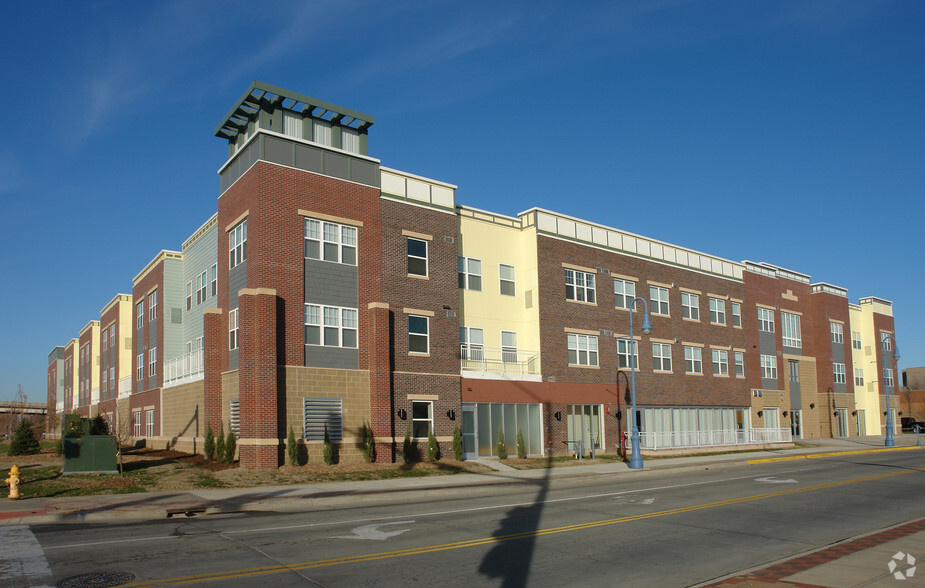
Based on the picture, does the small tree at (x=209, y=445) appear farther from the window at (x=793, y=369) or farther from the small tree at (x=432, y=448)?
the window at (x=793, y=369)

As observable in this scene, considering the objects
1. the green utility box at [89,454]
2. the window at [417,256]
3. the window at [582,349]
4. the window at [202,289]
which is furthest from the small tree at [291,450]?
the window at [582,349]

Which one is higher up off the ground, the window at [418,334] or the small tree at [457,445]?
the window at [418,334]

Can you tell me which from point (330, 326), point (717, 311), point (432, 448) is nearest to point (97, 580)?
point (330, 326)

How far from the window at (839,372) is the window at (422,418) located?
43163mm

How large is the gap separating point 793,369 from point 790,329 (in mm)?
3080

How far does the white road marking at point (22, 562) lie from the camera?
32.0 feet

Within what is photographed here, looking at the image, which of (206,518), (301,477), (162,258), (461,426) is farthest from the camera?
(162,258)

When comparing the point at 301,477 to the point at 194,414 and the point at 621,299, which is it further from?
the point at 621,299

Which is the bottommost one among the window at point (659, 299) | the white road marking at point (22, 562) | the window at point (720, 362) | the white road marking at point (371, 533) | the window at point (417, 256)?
the white road marking at point (371, 533)

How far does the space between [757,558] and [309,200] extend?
21.6 meters

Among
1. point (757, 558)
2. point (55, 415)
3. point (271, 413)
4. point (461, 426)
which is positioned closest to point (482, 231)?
point (461, 426)

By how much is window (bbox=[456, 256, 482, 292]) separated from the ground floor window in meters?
5.84

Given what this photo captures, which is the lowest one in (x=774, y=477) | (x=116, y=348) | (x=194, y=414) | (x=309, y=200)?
(x=774, y=477)

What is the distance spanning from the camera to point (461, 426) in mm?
32156
